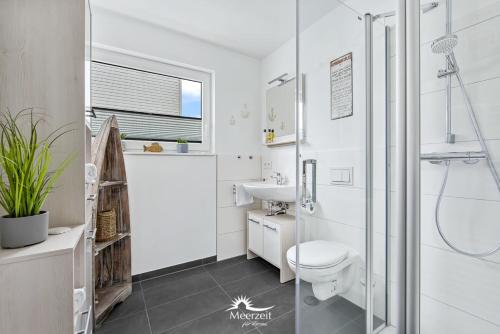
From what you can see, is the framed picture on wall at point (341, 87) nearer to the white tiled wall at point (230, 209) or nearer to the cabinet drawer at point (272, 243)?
the cabinet drawer at point (272, 243)

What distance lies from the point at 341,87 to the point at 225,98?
4.79ft

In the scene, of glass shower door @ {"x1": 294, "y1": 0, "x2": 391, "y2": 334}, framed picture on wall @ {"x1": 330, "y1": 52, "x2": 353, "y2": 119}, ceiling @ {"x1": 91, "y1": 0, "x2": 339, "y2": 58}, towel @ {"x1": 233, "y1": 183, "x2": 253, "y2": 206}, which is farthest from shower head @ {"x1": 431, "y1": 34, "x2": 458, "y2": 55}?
towel @ {"x1": 233, "y1": 183, "x2": 253, "y2": 206}

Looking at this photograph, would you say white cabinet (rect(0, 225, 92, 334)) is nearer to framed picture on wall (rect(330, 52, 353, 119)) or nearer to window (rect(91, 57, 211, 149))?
framed picture on wall (rect(330, 52, 353, 119))

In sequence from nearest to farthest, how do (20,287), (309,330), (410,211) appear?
(410,211)
(20,287)
(309,330)

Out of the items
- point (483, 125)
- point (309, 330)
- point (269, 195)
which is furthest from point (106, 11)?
point (309, 330)

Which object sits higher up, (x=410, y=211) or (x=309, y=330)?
(x=410, y=211)

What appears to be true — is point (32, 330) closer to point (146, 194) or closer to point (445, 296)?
point (146, 194)

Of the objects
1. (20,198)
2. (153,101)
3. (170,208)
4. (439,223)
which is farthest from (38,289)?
(153,101)

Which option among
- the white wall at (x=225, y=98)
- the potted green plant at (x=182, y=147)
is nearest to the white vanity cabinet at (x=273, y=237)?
the white wall at (x=225, y=98)

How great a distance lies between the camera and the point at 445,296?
1.07 meters

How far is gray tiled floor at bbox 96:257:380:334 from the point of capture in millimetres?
1191

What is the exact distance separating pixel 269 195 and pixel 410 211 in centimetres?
150

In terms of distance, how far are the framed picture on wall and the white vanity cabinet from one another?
108 cm

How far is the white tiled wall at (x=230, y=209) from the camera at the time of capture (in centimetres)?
236
